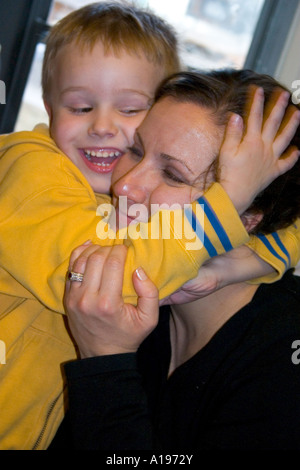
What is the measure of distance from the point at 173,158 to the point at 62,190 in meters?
0.23

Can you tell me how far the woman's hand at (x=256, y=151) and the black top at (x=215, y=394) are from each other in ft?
0.85

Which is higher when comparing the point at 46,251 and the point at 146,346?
the point at 46,251

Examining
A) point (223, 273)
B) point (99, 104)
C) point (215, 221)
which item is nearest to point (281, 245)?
point (223, 273)

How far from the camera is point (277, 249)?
1.06m

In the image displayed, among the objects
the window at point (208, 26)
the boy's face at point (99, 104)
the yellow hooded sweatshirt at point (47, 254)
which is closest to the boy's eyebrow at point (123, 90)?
the boy's face at point (99, 104)

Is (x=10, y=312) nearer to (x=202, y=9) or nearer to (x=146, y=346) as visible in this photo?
(x=146, y=346)

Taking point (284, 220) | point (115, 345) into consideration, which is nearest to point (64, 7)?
point (284, 220)

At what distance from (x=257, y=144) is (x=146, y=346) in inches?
22.6

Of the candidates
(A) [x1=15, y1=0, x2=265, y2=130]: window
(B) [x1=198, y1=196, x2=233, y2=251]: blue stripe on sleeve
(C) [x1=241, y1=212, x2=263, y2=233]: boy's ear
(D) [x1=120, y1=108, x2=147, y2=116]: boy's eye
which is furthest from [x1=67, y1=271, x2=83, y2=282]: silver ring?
(A) [x1=15, y1=0, x2=265, y2=130]: window

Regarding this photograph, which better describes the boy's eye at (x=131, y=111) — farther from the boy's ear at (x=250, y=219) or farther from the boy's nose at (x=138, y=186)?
the boy's ear at (x=250, y=219)

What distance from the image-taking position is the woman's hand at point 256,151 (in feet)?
2.93

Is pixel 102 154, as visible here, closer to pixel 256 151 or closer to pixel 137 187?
pixel 137 187

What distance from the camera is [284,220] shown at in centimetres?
109

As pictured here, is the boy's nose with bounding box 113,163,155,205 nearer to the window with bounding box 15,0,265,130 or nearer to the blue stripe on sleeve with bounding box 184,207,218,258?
the blue stripe on sleeve with bounding box 184,207,218,258
